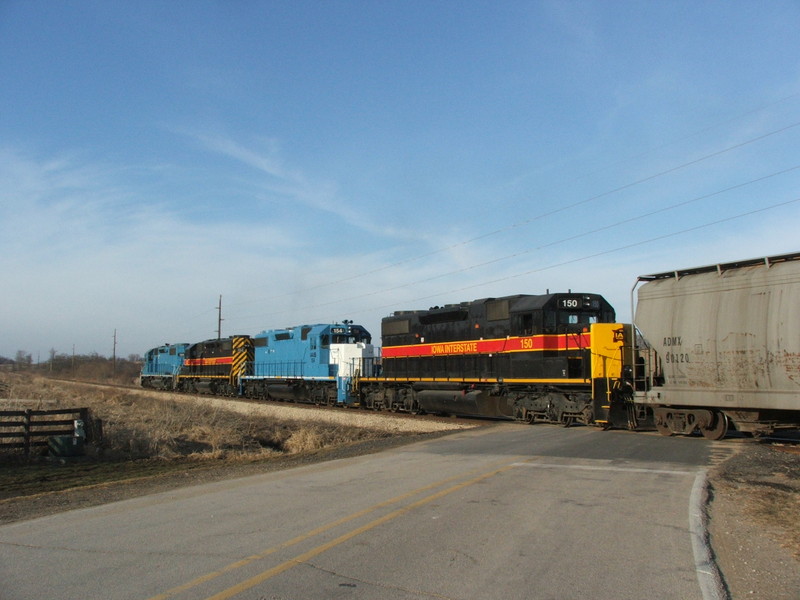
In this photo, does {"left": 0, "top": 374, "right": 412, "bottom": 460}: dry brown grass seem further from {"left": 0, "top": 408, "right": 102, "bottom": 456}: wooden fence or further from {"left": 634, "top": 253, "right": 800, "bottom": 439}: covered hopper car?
{"left": 634, "top": 253, "right": 800, "bottom": 439}: covered hopper car

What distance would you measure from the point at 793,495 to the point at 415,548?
5950 mm

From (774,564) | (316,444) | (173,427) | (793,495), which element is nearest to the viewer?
(774,564)

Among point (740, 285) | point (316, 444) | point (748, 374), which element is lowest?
point (316, 444)

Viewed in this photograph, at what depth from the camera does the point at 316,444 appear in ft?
60.0

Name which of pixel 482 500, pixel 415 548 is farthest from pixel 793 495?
pixel 415 548

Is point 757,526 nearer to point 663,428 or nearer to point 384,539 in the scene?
point 384,539

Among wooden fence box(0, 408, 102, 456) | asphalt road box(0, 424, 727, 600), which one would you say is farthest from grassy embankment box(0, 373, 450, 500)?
asphalt road box(0, 424, 727, 600)

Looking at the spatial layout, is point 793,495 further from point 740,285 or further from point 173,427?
point 173,427

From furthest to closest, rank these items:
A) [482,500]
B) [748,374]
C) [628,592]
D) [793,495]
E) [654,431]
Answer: [654,431]
[748,374]
[793,495]
[482,500]
[628,592]

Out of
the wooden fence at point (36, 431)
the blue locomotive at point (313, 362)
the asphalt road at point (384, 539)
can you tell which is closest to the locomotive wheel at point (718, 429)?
the asphalt road at point (384, 539)

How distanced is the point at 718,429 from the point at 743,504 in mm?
6969

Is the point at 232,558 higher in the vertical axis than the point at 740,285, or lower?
lower

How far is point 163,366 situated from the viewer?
180 ft

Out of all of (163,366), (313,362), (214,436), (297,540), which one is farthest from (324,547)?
(163,366)
